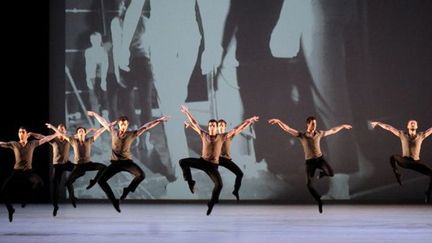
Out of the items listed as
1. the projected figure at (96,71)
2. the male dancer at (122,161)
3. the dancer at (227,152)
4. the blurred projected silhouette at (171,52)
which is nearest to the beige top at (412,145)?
the dancer at (227,152)

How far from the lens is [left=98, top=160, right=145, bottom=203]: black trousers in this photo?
8.85 metres

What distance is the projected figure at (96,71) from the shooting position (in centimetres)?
1217

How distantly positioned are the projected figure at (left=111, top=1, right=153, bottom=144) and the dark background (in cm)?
111

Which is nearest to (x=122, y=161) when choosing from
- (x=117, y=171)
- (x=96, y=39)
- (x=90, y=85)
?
(x=117, y=171)

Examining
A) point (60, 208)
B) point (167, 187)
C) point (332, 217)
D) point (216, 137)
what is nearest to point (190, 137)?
point (167, 187)

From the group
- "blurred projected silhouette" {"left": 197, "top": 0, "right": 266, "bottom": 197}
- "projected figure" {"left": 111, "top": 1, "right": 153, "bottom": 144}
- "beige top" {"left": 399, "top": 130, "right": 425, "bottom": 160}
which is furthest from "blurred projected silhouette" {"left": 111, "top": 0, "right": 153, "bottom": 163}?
"beige top" {"left": 399, "top": 130, "right": 425, "bottom": 160}

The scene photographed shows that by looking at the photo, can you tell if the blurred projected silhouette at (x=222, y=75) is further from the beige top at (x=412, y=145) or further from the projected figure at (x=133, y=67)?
the beige top at (x=412, y=145)

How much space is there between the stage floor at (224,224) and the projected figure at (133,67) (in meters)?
2.02

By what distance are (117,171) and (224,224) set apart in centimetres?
198

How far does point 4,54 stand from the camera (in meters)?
12.4

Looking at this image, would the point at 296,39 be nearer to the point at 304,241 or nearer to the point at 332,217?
the point at 332,217

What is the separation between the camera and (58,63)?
12.5 meters

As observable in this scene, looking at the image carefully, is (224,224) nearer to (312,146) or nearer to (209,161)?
(209,161)

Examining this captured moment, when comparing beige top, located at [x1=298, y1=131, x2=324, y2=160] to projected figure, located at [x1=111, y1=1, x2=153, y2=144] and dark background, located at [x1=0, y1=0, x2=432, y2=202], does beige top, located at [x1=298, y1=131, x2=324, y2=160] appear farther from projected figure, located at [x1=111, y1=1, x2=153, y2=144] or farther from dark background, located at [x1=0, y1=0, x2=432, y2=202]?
projected figure, located at [x1=111, y1=1, x2=153, y2=144]
